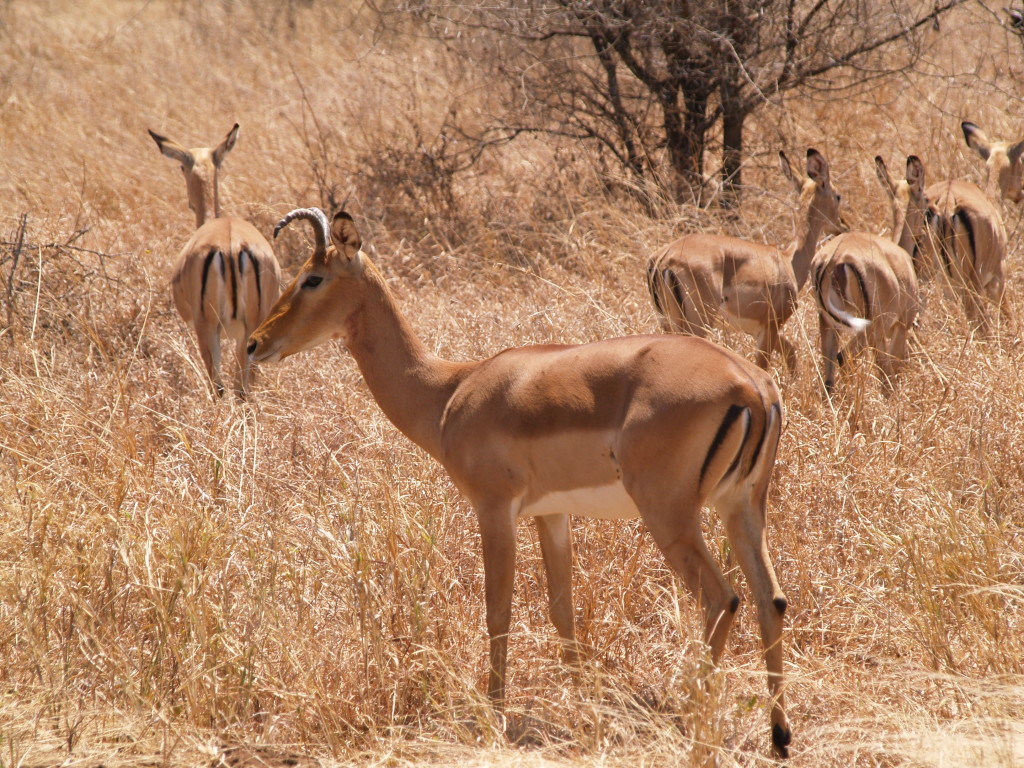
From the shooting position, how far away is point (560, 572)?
405 centimetres

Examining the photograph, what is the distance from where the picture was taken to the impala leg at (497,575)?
3.78 metres

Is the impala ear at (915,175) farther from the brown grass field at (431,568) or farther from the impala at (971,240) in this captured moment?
the brown grass field at (431,568)

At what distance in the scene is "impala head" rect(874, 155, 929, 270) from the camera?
707cm

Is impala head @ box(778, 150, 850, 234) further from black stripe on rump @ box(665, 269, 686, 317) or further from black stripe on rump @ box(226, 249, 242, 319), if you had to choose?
black stripe on rump @ box(226, 249, 242, 319)

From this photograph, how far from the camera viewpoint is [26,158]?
11.4 meters

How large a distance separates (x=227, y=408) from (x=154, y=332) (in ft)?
7.16

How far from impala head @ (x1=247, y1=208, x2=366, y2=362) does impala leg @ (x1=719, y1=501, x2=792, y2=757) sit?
166 centimetres

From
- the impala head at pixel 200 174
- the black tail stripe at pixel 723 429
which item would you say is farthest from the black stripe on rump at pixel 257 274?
the black tail stripe at pixel 723 429

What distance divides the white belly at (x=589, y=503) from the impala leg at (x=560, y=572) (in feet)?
0.81

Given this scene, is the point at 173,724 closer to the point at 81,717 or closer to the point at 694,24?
the point at 81,717

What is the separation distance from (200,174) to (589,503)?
20.3 ft

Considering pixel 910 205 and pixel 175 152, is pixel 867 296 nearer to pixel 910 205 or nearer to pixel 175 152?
pixel 910 205

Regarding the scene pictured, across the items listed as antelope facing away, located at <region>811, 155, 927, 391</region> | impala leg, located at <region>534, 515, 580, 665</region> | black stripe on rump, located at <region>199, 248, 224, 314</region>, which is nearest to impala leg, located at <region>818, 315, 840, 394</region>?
antelope facing away, located at <region>811, 155, 927, 391</region>

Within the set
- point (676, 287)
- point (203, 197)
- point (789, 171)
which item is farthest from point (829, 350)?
point (203, 197)
